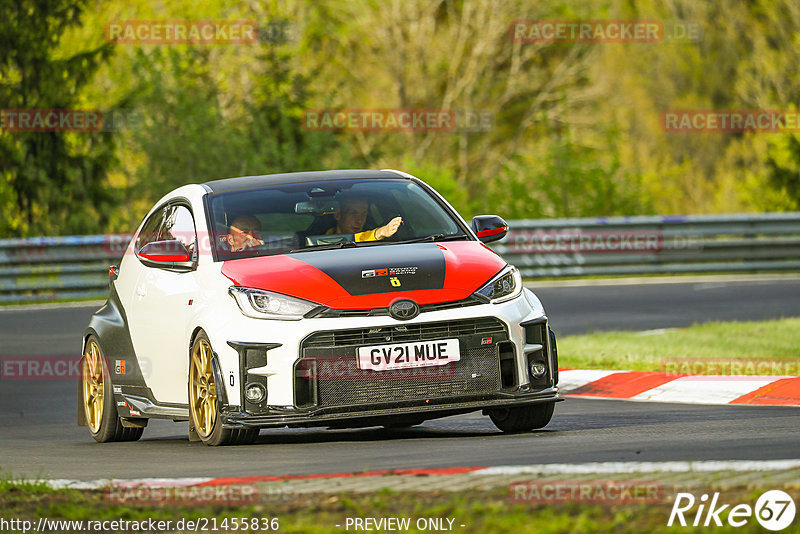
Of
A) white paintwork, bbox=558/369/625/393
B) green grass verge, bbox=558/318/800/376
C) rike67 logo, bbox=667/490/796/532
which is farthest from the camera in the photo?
green grass verge, bbox=558/318/800/376

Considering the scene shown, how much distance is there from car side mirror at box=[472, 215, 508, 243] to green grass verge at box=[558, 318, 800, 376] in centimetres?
303

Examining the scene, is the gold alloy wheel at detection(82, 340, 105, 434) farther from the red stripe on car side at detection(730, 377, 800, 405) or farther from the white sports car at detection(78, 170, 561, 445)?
the red stripe on car side at detection(730, 377, 800, 405)

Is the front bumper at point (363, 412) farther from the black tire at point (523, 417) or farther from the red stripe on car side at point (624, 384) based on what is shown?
the red stripe on car side at point (624, 384)

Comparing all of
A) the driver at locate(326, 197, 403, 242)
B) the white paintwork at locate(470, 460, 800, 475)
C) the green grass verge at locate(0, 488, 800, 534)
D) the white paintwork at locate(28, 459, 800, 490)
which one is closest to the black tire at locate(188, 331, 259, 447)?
the driver at locate(326, 197, 403, 242)

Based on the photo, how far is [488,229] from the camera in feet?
32.3

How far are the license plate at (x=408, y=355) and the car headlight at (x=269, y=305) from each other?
41cm

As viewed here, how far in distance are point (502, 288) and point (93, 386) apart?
3.33 meters

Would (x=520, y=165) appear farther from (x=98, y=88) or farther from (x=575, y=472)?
(x=575, y=472)

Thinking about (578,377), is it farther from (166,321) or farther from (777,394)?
(166,321)

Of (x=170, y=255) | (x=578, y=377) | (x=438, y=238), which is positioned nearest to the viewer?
(x=170, y=255)

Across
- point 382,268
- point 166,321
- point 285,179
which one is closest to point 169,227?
point 285,179

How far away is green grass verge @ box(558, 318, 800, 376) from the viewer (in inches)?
491

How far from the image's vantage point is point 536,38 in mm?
40812

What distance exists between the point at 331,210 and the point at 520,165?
22.7 m
